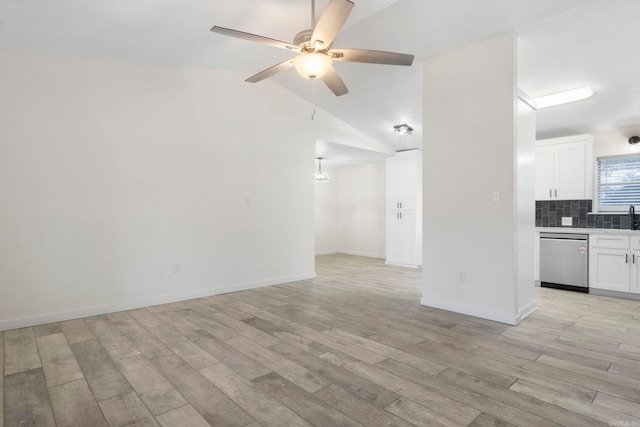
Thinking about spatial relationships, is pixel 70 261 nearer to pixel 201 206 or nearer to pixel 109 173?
pixel 109 173

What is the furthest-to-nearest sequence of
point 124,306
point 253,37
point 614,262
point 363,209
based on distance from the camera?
1. point 363,209
2. point 614,262
3. point 124,306
4. point 253,37

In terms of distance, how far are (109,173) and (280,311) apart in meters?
2.44

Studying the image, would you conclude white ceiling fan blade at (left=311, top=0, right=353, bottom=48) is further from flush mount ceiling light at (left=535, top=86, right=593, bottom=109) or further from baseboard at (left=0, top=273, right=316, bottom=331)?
baseboard at (left=0, top=273, right=316, bottom=331)

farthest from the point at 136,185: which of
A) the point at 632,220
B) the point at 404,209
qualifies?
the point at 632,220

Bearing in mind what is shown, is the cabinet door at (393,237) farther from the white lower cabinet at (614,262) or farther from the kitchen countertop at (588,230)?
the white lower cabinet at (614,262)

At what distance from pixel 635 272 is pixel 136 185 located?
6.17 m

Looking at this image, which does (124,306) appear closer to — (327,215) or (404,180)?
(404,180)

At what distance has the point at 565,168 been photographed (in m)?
5.03

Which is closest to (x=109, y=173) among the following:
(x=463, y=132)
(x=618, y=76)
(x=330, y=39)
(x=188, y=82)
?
(x=188, y=82)

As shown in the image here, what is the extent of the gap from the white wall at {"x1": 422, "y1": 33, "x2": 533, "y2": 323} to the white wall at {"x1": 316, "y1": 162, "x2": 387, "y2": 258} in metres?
4.48

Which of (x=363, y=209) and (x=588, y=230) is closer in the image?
(x=588, y=230)

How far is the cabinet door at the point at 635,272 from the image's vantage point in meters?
4.18

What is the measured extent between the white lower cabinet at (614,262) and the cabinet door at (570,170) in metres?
0.77

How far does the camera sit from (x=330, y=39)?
247 cm
